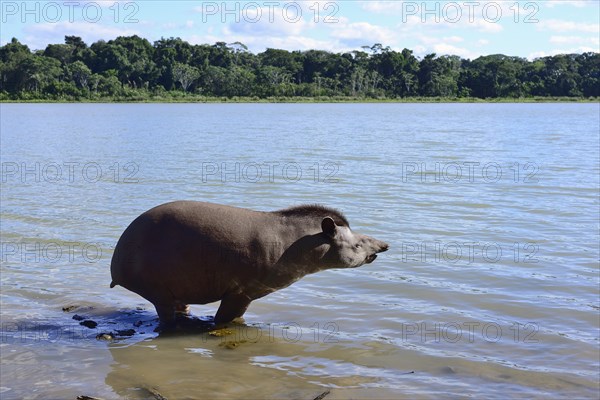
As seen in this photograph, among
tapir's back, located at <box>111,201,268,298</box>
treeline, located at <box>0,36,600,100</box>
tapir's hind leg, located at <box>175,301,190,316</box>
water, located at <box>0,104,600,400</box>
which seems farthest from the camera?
treeline, located at <box>0,36,600,100</box>

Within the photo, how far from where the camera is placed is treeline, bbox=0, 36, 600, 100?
121 metres

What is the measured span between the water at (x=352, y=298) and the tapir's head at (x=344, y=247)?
87cm

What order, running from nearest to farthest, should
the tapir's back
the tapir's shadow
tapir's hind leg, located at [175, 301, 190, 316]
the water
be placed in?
the water → the tapir's back → the tapir's shadow → tapir's hind leg, located at [175, 301, 190, 316]

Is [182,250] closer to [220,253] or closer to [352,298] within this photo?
[220,253]

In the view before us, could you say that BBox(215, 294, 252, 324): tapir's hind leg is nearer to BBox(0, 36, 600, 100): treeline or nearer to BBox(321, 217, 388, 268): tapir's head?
BBox(321, 217, 388, 268): tapir's head

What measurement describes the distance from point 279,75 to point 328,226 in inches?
4944

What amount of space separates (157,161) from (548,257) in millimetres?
18831

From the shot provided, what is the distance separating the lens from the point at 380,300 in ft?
34.6

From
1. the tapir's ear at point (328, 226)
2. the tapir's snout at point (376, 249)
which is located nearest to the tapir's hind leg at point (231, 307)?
the tapir's ear at point (328, 226)

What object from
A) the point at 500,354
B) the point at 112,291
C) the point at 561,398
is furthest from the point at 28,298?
the point at 561,398

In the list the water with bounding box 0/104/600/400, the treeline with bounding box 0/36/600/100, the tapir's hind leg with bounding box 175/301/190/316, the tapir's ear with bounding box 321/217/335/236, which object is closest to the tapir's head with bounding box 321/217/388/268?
the tapir's ear with bounding box 321/217/335/236

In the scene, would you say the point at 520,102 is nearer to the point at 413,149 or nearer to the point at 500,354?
the point at 413,149

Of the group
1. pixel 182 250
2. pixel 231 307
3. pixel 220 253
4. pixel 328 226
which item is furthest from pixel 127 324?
pixel 328 226

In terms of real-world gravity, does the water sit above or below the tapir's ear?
below
